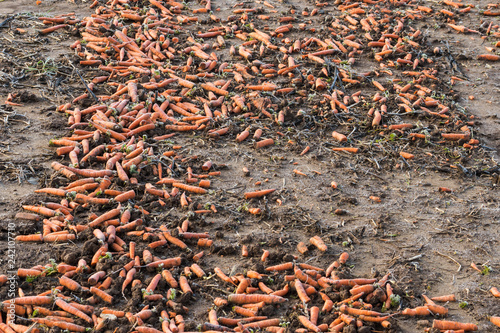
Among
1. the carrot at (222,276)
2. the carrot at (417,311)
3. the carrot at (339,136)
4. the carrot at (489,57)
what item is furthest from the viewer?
the carrot at (489,57)

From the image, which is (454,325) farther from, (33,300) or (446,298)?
(33,300)

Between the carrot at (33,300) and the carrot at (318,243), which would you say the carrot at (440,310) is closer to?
the carrot at (318,243)

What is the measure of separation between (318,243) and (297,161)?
5.13ft

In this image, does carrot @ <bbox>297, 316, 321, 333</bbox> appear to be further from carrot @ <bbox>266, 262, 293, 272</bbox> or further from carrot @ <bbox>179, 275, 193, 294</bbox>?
carrot @ <bbox>179, 275, 193, 294</bbox>

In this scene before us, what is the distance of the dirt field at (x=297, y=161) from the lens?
4.56m

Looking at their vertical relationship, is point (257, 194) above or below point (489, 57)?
below

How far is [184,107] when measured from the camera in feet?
23.2

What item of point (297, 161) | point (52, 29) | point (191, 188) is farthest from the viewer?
point (52, 29)

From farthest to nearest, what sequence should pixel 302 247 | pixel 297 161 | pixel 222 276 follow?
pixel 297 161 < pixel 302 247 < pixel 222 276

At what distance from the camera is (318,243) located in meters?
4.94

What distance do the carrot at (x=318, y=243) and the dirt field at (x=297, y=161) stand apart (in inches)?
1.6

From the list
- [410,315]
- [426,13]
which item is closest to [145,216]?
[410,315]

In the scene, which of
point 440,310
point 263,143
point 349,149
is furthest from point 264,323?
point 349,149

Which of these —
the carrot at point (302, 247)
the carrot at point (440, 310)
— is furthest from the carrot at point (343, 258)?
the carrot at point (440, 310)
